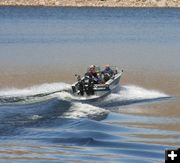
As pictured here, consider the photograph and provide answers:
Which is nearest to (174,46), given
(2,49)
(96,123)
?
(2,49)

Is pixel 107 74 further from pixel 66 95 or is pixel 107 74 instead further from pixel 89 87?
pixel 66 95

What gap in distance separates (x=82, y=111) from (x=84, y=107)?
79cm

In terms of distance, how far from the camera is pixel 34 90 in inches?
1266

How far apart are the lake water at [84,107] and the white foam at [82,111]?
0.03 metres

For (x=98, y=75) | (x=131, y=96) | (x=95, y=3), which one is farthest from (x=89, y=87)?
(x=95, y=3)

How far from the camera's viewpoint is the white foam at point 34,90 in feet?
99.3

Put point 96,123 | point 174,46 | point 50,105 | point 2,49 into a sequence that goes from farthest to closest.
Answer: point 174,46, point 2,49, point 50,105, point 96,123

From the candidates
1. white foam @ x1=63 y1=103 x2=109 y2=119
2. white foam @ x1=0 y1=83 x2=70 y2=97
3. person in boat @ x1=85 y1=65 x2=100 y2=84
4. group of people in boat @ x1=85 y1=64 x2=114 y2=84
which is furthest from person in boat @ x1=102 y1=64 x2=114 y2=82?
white foam @ x1=63 y1=103 x2=109 y2=119

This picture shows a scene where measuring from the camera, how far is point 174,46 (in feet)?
202

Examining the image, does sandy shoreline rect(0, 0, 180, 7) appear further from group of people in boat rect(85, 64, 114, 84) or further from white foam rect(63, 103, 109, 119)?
white foam rect(63, 103, 109, 119)

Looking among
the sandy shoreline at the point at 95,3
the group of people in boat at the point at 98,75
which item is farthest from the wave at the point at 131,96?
the sandy shoreline at the point at 95,3

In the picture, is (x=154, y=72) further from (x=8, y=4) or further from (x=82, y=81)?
(x=8, y=4)

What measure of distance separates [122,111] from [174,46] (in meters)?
35.1

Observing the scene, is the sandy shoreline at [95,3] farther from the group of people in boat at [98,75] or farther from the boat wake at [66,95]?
the group of people in boat at [98,75]
